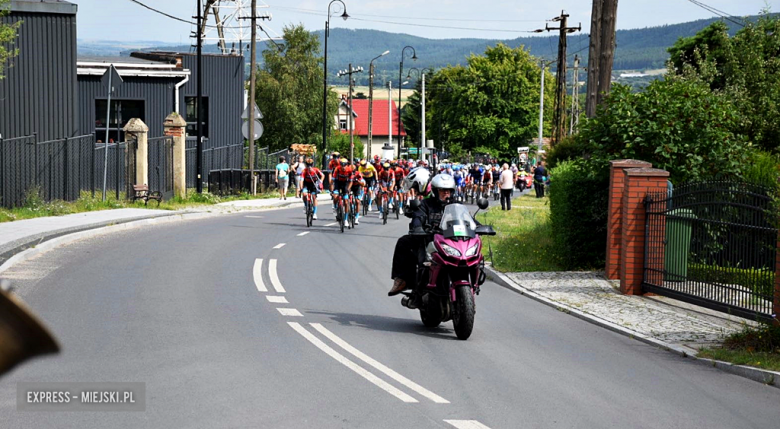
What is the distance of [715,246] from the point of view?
11.6 metres

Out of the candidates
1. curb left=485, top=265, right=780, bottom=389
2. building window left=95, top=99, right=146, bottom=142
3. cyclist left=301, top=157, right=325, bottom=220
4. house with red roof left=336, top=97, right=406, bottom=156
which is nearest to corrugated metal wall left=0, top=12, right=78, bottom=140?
cyclist left=301, top=157, right=325, bottom=220

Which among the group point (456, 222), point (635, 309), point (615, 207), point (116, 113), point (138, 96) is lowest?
point (635, 309)

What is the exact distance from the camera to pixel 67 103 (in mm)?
28172

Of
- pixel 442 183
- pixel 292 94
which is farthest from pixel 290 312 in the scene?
pixel 292 94

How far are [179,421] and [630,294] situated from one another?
8.91m

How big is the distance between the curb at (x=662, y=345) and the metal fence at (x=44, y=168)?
14.7 meters

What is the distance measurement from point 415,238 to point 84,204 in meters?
18.0

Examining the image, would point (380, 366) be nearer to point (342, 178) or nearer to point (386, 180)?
point (342, 178)

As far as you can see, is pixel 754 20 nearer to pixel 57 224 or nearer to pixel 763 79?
pixel 763 79

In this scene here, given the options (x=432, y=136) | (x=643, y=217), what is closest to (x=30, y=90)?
(x=643, y=217)

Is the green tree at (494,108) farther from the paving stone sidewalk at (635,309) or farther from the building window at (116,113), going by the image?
the paving stone sidewalk at (635,309)

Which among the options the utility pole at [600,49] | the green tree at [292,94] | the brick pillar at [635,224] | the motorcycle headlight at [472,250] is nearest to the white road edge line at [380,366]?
the motorcycle headlight at [472,250]

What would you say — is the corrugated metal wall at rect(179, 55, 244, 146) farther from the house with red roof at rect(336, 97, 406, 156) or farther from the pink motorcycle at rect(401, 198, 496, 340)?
the house with red roof at rect(336, 97, 406, 156)

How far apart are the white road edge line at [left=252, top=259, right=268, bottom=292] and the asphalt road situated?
0.06 metres
